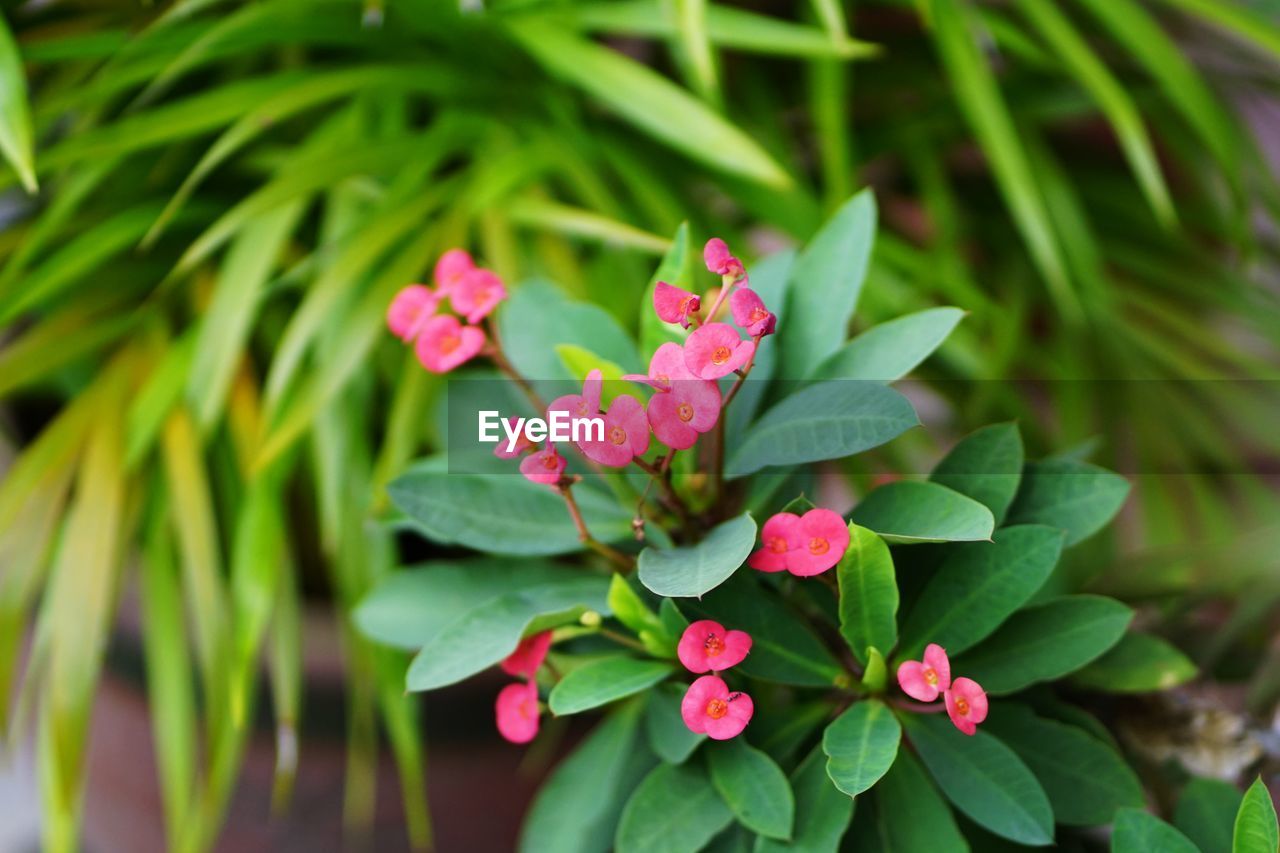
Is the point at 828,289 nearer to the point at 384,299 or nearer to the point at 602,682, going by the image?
the point at 602,682

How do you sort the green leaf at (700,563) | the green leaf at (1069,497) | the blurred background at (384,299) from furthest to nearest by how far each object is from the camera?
the blurred background at (384,299) → the green leaf at (1069,497) → the green leaf at (700,563)

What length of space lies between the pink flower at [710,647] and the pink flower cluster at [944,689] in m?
0.06

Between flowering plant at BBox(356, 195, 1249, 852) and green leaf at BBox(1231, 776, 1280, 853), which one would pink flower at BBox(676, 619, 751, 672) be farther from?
green leaf at BBox(1231, 776, 1280, 853)

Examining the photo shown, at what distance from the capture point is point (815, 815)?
0.41m

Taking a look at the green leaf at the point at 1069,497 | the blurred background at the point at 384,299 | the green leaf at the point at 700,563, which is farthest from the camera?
the blurred background at the point at 384,299

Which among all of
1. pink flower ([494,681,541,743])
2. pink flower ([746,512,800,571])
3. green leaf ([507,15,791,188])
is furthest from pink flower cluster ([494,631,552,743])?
green leaf ([507,15,791,188])

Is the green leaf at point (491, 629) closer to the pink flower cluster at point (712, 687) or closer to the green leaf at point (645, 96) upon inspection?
the pink flower cluster at point (712, 687)

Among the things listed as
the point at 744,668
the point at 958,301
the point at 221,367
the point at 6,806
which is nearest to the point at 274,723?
the point at 221,367

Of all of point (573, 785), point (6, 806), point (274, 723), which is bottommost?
point (6, 806)

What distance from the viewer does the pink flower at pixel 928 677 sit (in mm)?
353

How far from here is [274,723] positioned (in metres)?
0.82

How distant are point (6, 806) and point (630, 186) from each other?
1.29 metres

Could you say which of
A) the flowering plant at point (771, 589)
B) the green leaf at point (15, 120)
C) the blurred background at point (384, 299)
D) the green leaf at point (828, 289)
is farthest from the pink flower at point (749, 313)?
the green leaf at point (15, 120)

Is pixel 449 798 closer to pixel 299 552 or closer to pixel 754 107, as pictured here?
pixel 299 552
